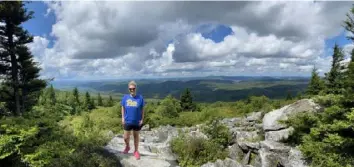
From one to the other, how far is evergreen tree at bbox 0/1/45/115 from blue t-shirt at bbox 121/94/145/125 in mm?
17260

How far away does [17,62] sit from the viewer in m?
25.0

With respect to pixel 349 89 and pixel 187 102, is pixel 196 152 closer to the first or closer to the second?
pixel 349 89

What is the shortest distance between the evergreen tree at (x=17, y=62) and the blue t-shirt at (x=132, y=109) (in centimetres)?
1726

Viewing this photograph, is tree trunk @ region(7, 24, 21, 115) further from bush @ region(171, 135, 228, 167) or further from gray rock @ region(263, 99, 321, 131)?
gray rock @ region(263, 99, 321, 131)

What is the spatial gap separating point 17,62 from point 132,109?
21700mm

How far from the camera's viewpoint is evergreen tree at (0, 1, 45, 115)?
2238cm

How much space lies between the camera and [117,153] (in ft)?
32.9

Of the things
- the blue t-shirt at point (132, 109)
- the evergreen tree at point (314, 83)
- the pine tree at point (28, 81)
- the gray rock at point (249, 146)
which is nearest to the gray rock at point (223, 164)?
the gray rock at point (249, 146)

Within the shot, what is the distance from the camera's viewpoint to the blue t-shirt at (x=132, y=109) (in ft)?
28.2

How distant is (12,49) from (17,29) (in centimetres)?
194

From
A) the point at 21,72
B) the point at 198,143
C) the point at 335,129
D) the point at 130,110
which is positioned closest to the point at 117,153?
the point at 130,110

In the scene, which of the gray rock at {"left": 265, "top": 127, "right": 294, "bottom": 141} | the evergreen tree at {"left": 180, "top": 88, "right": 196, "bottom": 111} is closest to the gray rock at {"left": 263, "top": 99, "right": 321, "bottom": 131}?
the gray rock at {"left": 265, "top": 127, "right": 294, "bottom": 141}

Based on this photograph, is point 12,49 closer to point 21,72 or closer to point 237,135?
point 21,72

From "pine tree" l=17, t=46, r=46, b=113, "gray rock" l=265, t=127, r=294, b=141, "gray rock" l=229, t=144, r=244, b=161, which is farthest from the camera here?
"pine tree" l=17, t=46, r=46, b=113
